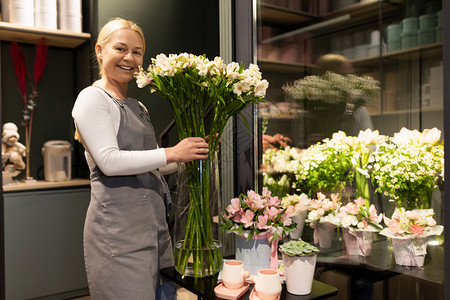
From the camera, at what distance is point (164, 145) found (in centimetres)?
286

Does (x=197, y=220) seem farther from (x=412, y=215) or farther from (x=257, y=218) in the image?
(x=412, y=215)

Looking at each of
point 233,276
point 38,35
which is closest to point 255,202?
point 233,276

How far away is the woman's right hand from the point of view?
1486 mm

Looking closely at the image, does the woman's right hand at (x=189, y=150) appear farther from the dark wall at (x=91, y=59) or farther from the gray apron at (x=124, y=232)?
the dark wall at (x=91, y=59)

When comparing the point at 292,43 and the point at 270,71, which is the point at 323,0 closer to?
the point at 292,43

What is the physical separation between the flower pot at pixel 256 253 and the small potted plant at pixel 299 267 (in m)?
0.15

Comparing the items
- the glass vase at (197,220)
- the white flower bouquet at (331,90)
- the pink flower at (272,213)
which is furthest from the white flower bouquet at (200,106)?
the white flower bouquet at (331,90)

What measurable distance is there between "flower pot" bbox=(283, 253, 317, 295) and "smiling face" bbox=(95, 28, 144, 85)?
0.99m

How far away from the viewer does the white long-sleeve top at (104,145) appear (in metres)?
1.54

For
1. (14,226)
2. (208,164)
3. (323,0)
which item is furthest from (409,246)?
(14,226)

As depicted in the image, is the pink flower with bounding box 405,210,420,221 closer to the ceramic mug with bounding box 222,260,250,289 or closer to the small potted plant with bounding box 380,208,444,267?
the small potted plant with bounding box 380,208,444,267

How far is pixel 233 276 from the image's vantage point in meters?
1.36

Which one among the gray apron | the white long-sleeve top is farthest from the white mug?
the white long-sleeve top

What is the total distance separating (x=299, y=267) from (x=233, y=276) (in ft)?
0.71
